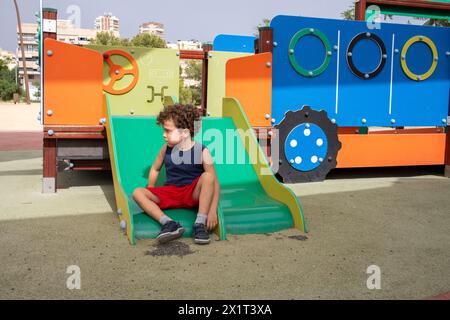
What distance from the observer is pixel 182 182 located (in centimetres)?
388

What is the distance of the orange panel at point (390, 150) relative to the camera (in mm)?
6566

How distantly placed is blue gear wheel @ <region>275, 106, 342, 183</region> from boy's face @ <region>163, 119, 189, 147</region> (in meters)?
2.38

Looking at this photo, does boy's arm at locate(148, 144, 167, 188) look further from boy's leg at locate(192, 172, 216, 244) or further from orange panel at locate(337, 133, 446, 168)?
orange panel at locate(337, 133, 446, 168)

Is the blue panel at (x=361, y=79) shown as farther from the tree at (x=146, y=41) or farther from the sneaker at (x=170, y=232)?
the tree at (x=146, y=41)

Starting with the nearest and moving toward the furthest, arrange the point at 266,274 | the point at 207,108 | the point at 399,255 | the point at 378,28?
the point at 266,274 → the point at 399,255 → the point at 378,28 → the point at 207,108

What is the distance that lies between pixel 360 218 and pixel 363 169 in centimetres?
366

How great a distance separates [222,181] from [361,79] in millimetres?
3164

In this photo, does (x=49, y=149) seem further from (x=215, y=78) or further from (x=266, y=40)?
(x=215, y=78)

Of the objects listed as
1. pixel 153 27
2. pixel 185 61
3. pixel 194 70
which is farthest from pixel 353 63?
pixel 153 27

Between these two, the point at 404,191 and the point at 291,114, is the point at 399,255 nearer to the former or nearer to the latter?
the point at 404,191

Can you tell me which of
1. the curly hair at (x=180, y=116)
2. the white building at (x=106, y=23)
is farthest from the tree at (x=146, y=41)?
the white building at (x=106, y=23)

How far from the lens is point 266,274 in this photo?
112 inches

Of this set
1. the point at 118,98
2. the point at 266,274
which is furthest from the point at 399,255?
the point at 118,98

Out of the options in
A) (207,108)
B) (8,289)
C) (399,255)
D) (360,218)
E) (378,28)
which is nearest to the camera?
(8,289)
